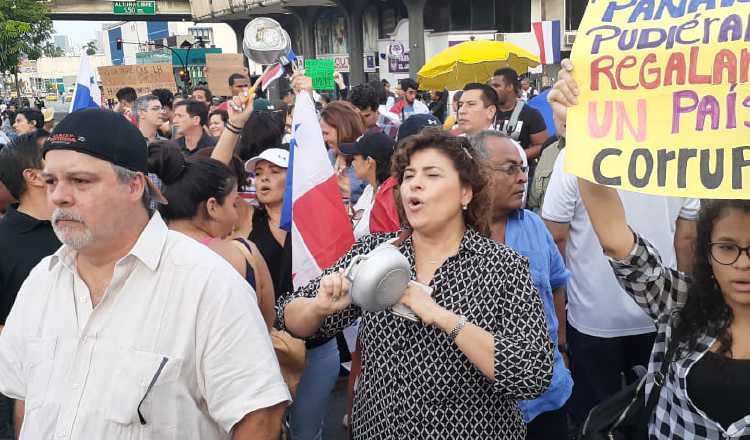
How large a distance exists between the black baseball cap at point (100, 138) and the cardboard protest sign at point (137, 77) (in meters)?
10.9

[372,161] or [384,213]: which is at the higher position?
[372,161]

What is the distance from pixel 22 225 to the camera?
3.27 m

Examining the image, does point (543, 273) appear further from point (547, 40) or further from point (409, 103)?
point (409, 103)

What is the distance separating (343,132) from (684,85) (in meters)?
3.79

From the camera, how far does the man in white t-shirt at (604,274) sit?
3.32m

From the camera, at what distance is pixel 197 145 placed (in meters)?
6.59

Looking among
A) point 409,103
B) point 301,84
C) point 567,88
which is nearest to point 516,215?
point 567,88

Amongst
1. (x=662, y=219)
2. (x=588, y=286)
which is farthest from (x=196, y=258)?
(x=662, y=219)

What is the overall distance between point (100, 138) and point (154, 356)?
0.64 meters

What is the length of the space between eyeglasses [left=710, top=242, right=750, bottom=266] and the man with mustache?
2774 mm

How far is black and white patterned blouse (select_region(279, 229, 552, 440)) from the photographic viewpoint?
7.08 feet

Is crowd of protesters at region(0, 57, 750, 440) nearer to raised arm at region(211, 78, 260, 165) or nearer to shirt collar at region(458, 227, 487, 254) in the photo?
shirt collar at region(458, 227, 487, 254)

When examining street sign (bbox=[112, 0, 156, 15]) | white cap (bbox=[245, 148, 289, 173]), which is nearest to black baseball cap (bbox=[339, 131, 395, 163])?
white cap (bbox=[245, 148, 289, 173])

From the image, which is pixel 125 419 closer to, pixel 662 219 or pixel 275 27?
pixel 662 219
